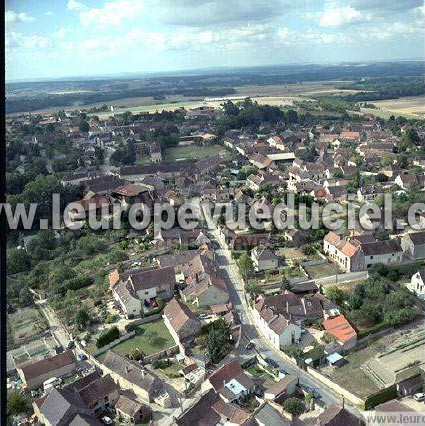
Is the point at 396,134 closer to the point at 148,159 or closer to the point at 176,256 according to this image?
the point at 148,159

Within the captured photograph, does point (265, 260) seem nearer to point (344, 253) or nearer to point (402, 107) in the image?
point (344, 253)

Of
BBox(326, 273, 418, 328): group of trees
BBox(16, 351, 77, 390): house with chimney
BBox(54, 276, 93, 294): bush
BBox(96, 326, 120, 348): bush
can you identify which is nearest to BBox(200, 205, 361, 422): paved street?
BBox(326, 273, 418, 328): group of trees

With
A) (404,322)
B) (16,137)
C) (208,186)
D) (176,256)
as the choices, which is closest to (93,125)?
(16,137)

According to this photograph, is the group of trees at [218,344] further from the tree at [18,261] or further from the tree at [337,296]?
the tree at [18,261]

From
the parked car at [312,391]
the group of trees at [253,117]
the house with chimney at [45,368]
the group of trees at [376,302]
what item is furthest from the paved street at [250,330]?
the group of trees at [253,117]

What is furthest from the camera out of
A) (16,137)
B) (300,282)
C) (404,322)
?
(16,137)

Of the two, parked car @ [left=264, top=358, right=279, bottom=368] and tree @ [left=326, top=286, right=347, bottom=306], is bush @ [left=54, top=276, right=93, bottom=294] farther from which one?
tree @ [left=326, top=286, right=347, bottom=306]

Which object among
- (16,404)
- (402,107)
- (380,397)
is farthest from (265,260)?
(402,107)
